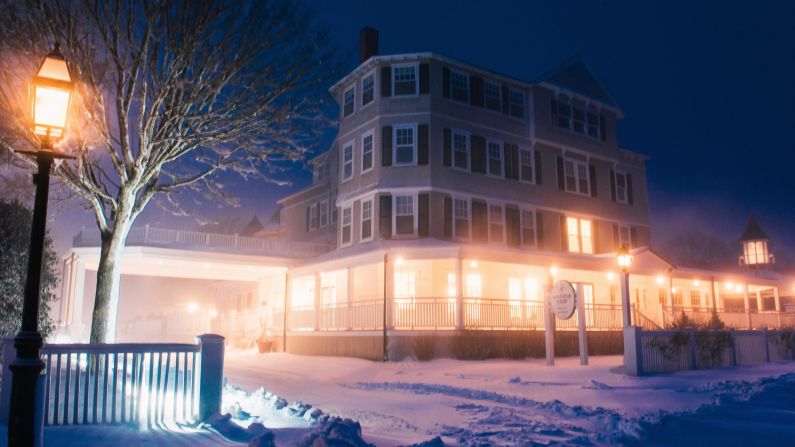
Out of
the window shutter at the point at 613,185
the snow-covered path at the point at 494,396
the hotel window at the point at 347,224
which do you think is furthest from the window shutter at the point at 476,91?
the snow-covered path at the point at 494,396

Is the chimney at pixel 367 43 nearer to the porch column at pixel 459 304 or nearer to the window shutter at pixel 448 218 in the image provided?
the window shutter at pixel 448 218

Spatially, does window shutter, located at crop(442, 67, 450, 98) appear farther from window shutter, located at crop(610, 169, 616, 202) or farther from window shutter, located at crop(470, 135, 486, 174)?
window shutter, located at crop(610, 169, 616, 202)

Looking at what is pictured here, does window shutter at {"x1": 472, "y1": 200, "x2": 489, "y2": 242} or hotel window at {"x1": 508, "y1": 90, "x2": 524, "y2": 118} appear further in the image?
hotel window at {"x1": 508, "y1": 90, "x2": 524, "y2": 118}

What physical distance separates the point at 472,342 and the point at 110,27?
14.0 meters

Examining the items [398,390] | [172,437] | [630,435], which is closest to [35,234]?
[172,437]

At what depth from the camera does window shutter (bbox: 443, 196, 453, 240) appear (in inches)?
955

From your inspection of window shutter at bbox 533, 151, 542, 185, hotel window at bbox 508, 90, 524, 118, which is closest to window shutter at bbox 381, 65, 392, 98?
hotel window at bbox 508, 90, 524, 118

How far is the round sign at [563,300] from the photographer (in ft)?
54.5

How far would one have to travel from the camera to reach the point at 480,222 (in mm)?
25359

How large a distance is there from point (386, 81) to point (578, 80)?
34.3 ft

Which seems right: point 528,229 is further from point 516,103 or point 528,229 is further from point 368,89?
point 368,89

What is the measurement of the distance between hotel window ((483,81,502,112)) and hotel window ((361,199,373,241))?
22.2 feet

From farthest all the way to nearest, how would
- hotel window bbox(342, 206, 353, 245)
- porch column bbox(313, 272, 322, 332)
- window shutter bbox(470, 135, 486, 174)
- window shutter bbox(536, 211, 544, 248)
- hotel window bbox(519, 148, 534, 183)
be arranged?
hotel window bbox(519, 148, 534, 183), window shutter bbox(536, 211, 544, 248), hotel window bbox(342, 206, 353, 245), window shutter bbox(470, 135, 486, 174), porch column bbox(313, 272, 322, 332)

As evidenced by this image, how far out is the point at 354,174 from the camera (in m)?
26.2
